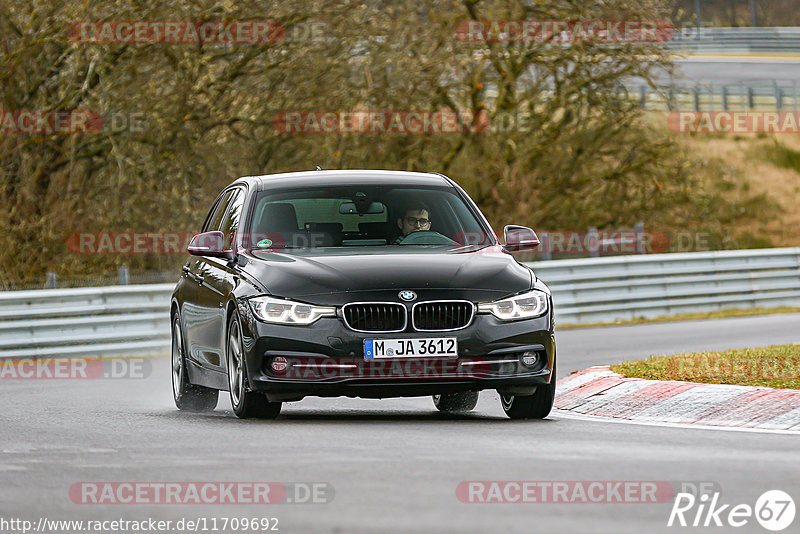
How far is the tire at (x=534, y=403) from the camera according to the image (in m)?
10.8

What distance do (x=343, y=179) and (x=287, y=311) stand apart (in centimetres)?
189

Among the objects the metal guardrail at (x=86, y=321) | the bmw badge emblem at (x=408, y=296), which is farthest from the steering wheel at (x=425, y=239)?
the metal guardrail at (x=86, y=321)

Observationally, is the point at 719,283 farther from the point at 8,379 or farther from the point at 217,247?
the point at 217,247

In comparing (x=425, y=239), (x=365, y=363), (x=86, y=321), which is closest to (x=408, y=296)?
(x=365, y=363)

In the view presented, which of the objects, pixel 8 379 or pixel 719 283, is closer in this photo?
pixel 8 379

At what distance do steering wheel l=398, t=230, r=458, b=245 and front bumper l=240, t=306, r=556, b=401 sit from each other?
4.08 feet

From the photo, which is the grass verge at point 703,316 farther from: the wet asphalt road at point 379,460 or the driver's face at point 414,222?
the driver's face at point 414,222

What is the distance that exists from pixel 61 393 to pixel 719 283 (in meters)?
14.2

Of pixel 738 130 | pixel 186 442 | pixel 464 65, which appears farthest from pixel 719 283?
pixel 738 130

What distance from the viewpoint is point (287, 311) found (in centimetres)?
1025

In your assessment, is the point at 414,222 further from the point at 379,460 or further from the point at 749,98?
the point at 749,98

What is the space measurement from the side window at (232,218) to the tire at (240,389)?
3.76 ft

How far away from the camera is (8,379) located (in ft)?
56.4

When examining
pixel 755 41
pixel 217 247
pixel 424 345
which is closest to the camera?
pixel 424 345
